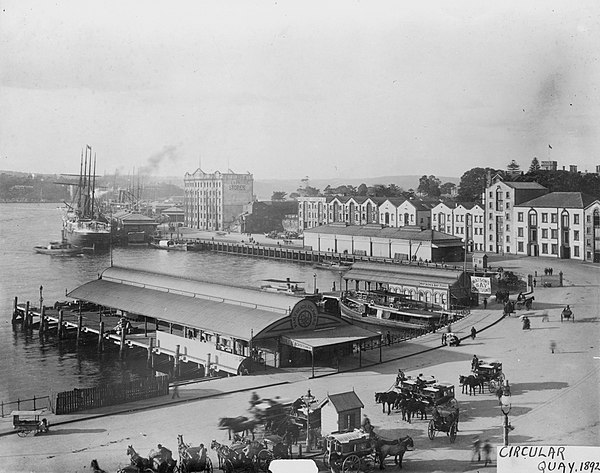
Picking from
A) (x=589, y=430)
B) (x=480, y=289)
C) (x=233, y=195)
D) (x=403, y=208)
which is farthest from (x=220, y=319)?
(x=403, y=208)

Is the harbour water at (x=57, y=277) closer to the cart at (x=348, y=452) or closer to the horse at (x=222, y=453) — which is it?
the horse at (x=222, y=453)

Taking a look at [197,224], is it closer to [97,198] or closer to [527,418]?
[97,198]

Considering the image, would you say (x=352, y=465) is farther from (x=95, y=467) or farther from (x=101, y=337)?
(x=101, y=337)

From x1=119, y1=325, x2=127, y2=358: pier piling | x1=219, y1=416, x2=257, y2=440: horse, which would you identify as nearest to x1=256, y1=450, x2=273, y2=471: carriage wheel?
x1=219, y1=416, x2=257, y2=440: horse

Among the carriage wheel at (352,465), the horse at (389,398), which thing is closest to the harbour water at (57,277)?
the horse at (389,398)

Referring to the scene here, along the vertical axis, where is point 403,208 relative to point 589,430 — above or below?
above

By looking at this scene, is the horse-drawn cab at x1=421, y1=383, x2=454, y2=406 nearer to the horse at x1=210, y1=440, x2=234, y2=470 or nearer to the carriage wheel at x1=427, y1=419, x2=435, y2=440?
the carriage wheel at x1=427, y1=419, x2=435, y2=440
